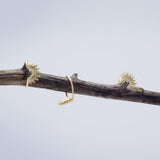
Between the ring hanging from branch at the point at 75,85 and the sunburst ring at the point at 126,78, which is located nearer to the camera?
the ring hanging from branch at the point at 75,85

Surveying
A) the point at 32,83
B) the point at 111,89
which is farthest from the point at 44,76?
the point at 111,89

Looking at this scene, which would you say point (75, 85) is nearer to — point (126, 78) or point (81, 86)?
point (81, 86)

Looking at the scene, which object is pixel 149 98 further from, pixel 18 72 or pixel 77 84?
pixel 18 72

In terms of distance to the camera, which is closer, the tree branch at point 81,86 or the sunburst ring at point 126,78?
the tree branch at point 81,86

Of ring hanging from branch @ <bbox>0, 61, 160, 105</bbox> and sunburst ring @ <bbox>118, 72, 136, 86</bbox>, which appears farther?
sunburst ring @ <bbox>118, 72, 136, 86</bbox>

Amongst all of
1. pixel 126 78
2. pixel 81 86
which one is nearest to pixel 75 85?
pixel 81 86
